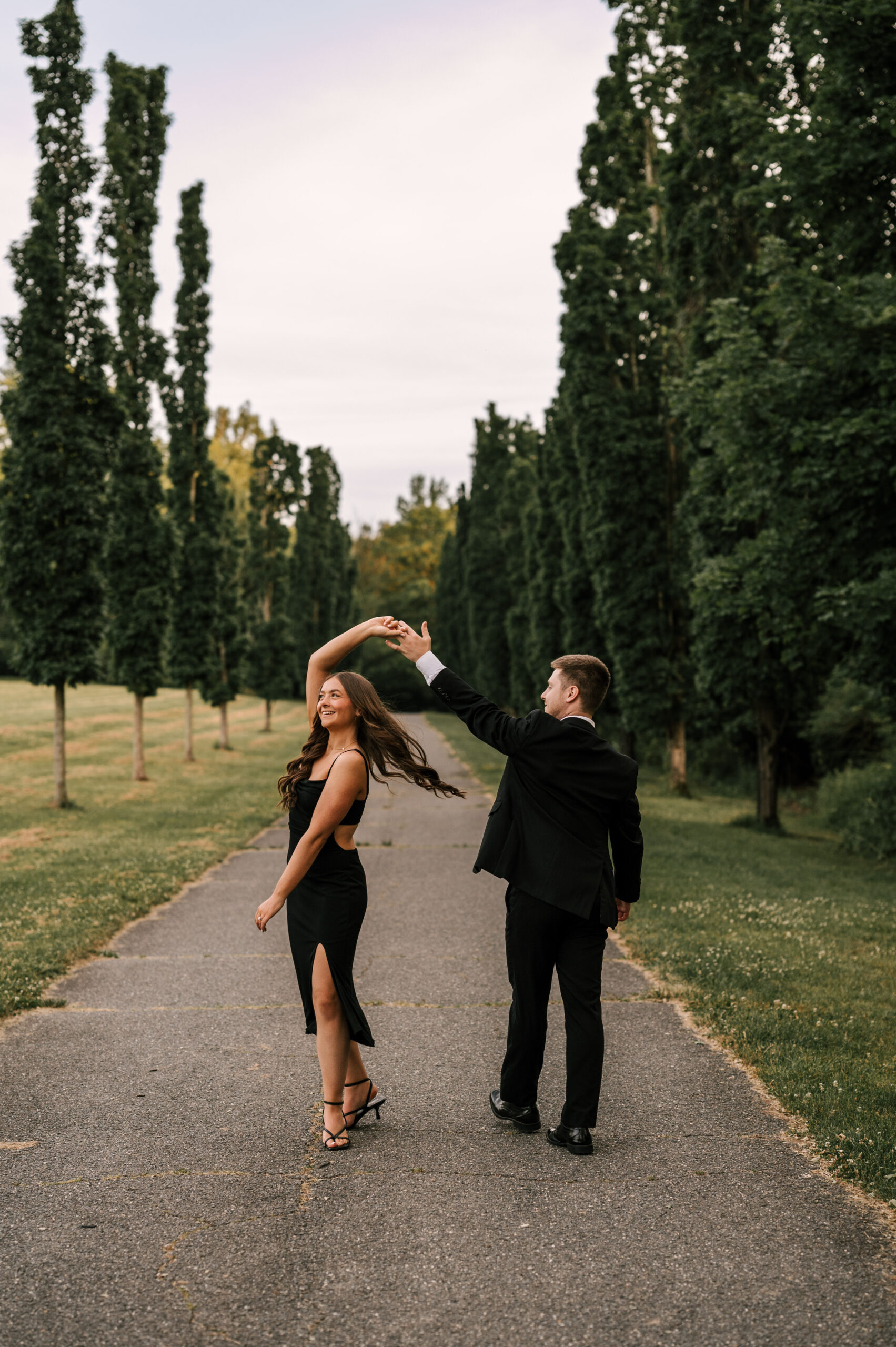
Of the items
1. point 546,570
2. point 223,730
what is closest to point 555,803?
point 223,730

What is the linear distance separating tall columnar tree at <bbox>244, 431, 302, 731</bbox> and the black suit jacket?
37048 mm

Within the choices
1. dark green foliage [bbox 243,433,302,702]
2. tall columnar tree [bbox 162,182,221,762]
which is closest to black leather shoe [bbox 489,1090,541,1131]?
tall columnar tree [bbox 162,182,221,762]

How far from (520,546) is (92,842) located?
1378 inches

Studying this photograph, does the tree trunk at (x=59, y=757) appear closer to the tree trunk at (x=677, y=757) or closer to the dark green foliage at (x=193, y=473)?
the dark green foliage at (x=193, y=473)

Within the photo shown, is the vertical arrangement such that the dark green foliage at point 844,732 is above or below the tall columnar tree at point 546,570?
below

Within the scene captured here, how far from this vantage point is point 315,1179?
4.14 metres

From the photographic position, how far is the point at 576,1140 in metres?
4.43

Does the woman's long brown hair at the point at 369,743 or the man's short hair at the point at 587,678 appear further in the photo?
the woman's long brown hair at the point at 369,743

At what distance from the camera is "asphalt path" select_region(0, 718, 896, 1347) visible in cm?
320

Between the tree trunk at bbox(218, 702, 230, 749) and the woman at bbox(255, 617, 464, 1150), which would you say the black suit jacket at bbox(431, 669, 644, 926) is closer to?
the woman at bbox(255, 617, 464, 1150)

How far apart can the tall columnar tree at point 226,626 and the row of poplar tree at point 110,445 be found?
0.08 metres

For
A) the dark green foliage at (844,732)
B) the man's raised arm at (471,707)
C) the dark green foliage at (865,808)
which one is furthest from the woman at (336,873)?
the dark green foliage at (844,732)

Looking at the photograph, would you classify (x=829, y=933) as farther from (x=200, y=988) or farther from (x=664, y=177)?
(x=664, y=177)

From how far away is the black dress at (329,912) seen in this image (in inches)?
180
